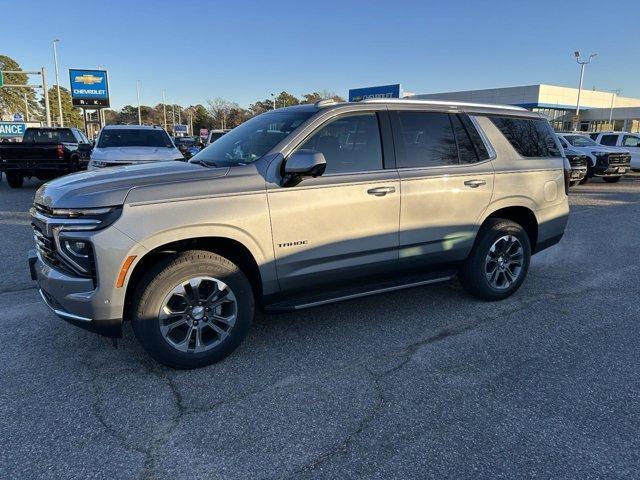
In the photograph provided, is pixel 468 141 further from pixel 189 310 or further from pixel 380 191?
pixel 189 310

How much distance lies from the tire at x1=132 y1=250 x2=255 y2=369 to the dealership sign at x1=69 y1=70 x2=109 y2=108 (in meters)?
36.2

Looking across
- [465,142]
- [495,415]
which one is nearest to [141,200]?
[495,415]

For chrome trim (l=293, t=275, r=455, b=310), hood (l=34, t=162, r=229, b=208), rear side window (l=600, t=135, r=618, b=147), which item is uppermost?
rear side window (l=600, t=135, r=618, b=147)

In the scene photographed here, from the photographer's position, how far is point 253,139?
13.4 feet

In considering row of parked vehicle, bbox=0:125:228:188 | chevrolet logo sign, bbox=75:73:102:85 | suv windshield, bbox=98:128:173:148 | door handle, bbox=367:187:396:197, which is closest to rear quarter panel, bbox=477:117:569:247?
door handle, bbox=367:187:396:197

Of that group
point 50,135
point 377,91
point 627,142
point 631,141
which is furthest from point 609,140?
point 50,135

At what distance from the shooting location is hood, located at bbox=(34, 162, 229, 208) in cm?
306

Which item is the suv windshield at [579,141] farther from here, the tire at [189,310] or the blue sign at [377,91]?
the tire at [189,310]

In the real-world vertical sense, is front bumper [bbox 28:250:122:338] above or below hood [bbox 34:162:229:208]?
below

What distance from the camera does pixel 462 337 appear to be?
4.07 metres

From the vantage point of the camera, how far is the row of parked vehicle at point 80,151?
10.2 metres

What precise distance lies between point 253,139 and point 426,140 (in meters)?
1.55

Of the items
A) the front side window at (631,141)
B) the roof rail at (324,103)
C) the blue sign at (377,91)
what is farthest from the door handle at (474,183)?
the blue sign at (377,91)

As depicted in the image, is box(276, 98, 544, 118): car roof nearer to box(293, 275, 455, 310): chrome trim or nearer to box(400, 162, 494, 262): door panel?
box(400, 162, 494, 262): door panel
